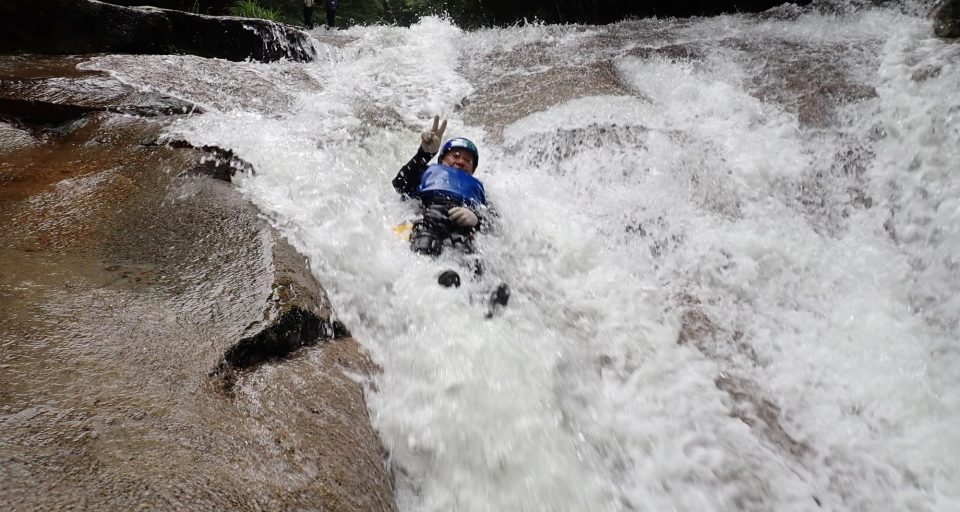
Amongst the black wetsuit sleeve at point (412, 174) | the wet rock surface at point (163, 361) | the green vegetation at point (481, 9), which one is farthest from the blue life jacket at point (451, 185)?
the green vegetation at point (481, 9)

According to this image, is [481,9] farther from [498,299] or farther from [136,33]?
[498,299]

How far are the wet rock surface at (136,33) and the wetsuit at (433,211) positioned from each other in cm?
544

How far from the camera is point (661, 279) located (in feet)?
11.6

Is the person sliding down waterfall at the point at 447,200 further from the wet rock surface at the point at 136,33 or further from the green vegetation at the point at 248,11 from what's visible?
the green vegetation at the point at 248,11

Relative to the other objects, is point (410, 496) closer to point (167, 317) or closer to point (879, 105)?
point (167, 317)

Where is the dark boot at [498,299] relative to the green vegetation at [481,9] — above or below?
below

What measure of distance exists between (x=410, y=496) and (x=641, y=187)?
3.37 m

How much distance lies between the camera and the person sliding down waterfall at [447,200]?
3.45 metres

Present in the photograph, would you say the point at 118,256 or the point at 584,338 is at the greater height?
the point at 118,256

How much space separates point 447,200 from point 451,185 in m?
0.14

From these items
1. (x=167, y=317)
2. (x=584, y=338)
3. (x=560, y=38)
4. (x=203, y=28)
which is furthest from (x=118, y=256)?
(x=560, y=38)

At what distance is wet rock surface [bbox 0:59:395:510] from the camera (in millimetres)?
1358

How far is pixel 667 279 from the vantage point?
11.6ft

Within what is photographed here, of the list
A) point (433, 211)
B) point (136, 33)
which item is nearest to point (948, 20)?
point (433, 211)
